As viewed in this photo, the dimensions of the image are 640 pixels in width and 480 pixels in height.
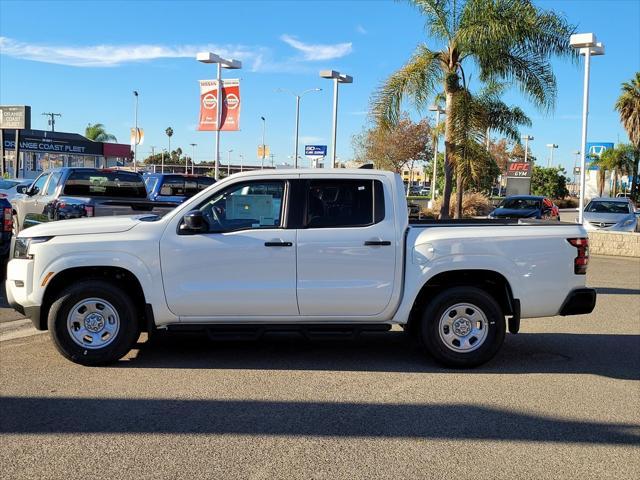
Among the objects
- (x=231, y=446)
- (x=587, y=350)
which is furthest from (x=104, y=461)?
(x=587, y=350)

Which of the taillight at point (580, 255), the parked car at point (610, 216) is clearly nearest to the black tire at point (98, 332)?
the taillight at point (580, 255)

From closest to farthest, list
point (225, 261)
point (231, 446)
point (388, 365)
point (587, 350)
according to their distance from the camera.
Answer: point (231, 446), point (225, 261), point (388, 365), point (587, 350)

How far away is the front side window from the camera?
20.9 feet

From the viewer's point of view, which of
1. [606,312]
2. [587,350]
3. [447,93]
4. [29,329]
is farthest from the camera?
[447,93]

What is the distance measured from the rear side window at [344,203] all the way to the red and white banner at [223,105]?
1621 centimetres

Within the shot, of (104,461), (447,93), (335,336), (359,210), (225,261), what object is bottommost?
(104,461)

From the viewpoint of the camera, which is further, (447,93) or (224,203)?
(447,93)

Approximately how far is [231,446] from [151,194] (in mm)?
14577

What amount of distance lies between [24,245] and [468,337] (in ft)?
14.8

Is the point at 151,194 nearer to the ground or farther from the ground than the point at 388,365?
farther from the ground

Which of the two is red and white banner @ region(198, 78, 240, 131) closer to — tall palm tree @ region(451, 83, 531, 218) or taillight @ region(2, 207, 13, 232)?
tall palm tree @ region(451, 83, 531, 218)

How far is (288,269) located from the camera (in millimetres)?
6277

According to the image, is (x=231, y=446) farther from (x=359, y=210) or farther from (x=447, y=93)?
(x=447, y=93)

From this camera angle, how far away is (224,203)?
6414 millimetres
